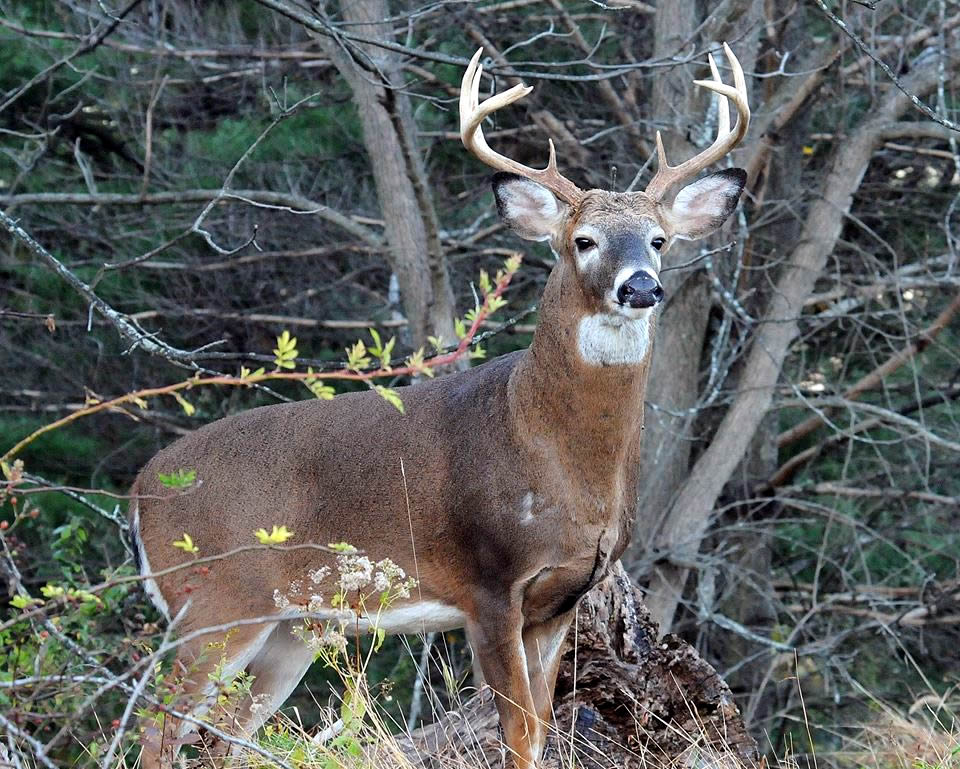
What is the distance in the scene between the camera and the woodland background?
30.7ft

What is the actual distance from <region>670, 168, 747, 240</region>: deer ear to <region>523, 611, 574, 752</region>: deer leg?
164 centimetres

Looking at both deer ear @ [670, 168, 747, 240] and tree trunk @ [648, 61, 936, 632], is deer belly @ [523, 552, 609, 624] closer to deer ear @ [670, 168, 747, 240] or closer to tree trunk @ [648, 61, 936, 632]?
deer ear @ [670, 168, 747, 240]

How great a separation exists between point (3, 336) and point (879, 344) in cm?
642

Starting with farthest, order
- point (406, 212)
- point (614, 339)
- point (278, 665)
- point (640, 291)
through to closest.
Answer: point (406, 212)
point (278, 665)
point (614, 339)
point (640, 291)

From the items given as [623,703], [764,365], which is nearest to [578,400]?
[623,703]

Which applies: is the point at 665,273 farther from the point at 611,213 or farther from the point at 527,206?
the point at 611,213

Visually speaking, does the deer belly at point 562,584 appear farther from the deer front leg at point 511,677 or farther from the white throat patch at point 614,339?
the white throat patch at point 614,339

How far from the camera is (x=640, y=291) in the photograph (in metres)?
4.97

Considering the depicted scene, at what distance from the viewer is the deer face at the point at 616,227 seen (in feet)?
16.8

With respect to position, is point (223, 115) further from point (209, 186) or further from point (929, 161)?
point (929, 161)

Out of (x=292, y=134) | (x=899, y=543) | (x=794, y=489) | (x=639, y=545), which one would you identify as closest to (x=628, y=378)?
(x=639, y=545)

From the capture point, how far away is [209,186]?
1045 cm

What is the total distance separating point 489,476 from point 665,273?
3946 millimetres

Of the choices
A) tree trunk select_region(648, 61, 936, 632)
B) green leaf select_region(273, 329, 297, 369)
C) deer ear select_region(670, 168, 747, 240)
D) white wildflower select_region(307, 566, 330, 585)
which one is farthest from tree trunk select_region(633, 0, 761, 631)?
green leaf select_region(273, 329, 297, 369)
